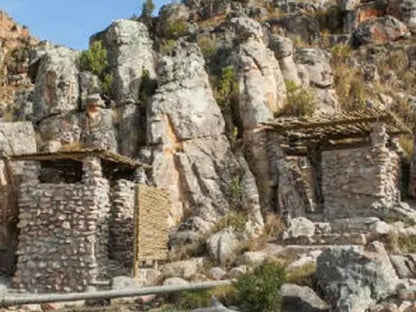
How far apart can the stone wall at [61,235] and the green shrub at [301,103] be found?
25.1 ft

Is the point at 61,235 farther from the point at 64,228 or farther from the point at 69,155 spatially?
the point at 69,155

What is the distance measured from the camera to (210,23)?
2970 centimetres

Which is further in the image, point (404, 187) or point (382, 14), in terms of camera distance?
point (382, 14)

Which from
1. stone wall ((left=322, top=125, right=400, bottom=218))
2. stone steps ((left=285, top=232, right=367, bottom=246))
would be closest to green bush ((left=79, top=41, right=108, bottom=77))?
stone wall ((left=322, top=125, right=400, bottom=218))

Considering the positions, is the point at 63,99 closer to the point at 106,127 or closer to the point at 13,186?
the point at 106,127

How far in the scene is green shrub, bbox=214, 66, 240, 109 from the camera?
882 inches

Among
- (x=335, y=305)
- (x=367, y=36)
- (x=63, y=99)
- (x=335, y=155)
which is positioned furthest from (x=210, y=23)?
(x=335, y=305)

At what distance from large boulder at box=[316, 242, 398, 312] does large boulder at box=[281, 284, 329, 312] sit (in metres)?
0.22

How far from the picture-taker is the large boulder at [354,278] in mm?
11547

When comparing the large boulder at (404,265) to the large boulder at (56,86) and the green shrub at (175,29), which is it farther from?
the green shrub at (175,29)

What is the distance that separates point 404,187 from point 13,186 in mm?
12160

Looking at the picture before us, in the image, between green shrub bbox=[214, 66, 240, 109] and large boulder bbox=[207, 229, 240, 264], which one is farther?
green shrub bbox=[214, 66, 240, 109]

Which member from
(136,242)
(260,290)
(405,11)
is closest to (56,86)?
(136,242)

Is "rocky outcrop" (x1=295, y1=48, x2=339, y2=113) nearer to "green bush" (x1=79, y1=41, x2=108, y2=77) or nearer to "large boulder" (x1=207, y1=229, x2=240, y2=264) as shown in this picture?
"green bush" (x1=79, y1=41, x2=108, y2=77)
